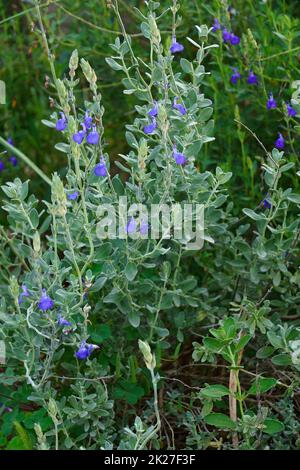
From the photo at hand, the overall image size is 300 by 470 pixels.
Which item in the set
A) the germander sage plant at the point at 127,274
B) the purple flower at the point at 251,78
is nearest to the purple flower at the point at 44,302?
the germander sage plant at the point at 127,274

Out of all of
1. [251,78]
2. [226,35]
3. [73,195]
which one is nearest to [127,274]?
[73,195]

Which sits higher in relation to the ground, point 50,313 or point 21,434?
point 50,313

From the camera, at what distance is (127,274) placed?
210cm

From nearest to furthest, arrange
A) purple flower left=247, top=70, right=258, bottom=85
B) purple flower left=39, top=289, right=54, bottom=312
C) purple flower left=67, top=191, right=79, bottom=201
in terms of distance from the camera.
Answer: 1. purple flower left=39, top=289, right=54, bottom=312
2. purple flower left=67, top=191, right=79, bottom=201
3. purple flower left=247, top=70, right=258, bottom=85

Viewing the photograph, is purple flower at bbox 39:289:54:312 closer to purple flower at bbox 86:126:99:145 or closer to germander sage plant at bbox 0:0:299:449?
germander sage plant at bbox 0:0:299:449

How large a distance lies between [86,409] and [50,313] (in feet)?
0.86

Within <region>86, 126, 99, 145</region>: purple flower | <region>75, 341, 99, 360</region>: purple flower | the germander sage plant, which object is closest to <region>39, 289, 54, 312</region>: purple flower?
the germander sage plant

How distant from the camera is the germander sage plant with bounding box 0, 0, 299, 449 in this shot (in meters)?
2.02

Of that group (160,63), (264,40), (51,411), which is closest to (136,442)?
(51,411)

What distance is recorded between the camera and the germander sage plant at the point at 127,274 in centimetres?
202

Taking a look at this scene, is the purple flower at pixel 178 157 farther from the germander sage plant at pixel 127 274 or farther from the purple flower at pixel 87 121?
the purple flower at pixel 87 121

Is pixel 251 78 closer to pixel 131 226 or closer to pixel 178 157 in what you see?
pixel 178 157

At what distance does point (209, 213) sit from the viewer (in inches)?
89.5

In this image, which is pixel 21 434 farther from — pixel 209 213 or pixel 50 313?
pixel 209 213
